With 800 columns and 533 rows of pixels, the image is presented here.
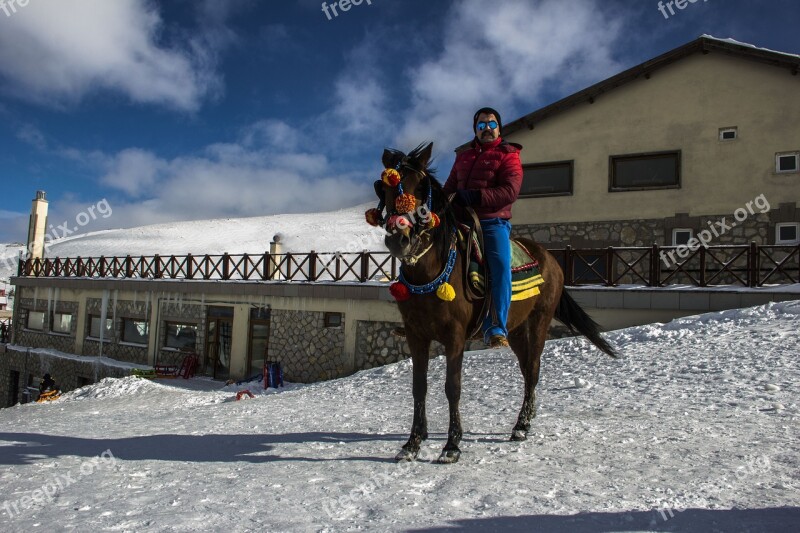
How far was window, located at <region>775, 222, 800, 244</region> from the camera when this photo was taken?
1340 cm

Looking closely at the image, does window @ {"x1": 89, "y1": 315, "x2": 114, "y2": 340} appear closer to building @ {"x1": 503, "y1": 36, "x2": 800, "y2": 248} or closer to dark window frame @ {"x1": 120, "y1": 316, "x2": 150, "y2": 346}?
dark window frame @ {"x1": 120, "y1": 316, "x2": 150, "y2": 346}

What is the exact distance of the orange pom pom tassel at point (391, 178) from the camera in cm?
365

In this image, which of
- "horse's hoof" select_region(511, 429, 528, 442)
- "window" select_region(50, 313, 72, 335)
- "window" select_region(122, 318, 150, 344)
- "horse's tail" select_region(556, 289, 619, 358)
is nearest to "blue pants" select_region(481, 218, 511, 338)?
"horse's hoof" select_region(511, 429, 528, 442)

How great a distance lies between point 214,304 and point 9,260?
7655 cm

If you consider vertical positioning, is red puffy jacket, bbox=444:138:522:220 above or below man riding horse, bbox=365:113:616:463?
above

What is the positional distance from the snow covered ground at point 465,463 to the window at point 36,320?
20829 millimetres

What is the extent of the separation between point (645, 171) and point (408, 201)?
1365 cm

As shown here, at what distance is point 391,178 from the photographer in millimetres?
3650

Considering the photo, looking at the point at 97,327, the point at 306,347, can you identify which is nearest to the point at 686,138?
the point at 306,347

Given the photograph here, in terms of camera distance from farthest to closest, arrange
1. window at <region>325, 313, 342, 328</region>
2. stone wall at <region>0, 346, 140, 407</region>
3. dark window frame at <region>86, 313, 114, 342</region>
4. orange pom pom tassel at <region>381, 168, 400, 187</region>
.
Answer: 1. dark window frame at <region>86, 313, 114, 342</region>
2. stone wall at <region>0, 346, 140, 407</region>
3. window at <region>325, 313, 342, 328</region>
4. orange pom pom tassel at <region>381, 168, 400, 187</region>

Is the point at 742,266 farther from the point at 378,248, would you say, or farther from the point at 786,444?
the point at 378,248

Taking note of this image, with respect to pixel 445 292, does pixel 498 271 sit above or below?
above

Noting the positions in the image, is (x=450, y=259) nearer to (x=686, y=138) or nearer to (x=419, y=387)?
(x=419, y=387)

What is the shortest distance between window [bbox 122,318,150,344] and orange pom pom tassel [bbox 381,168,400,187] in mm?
19025
